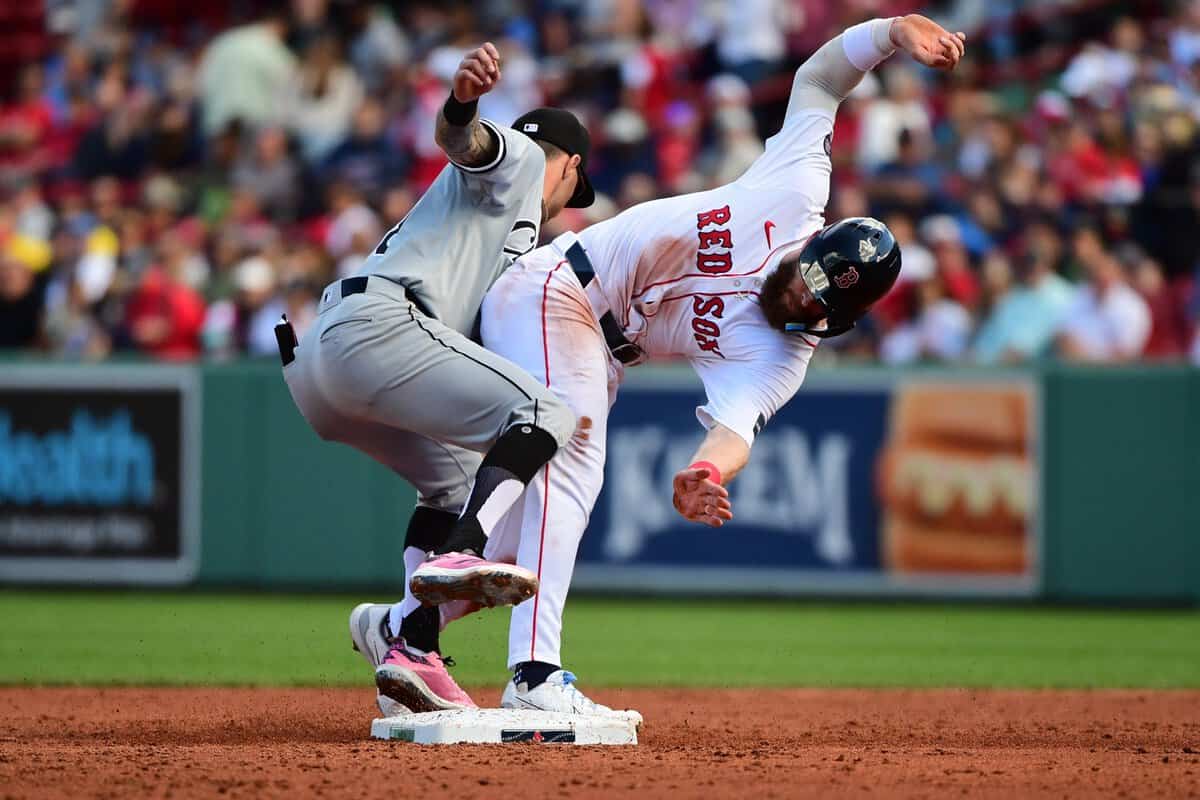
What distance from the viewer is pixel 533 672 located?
5230mm

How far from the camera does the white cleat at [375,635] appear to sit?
5.57m

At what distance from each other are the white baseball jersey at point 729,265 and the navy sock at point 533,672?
2.87 ft

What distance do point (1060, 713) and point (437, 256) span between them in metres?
3.00

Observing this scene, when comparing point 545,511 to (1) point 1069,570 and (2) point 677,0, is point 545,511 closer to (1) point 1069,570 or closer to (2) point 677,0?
(1) point 1069,570

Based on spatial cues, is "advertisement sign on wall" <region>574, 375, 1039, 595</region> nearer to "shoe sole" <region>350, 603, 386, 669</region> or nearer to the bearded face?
"shoe sole" <region>350, 603, 386, 669</region>

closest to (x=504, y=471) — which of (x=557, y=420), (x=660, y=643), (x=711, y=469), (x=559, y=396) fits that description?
(x=557, y=420)

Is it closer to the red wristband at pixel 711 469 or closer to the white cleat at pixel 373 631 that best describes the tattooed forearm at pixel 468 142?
the red wristband at pixel 711 469

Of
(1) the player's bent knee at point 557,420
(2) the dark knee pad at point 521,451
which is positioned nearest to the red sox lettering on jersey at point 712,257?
(1) the player's bent knee at point 557,420

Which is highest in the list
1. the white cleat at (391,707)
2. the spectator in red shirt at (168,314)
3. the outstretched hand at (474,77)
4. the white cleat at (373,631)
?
the spectator in red shirt at (168,314)

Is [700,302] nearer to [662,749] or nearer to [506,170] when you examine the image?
[506,170]

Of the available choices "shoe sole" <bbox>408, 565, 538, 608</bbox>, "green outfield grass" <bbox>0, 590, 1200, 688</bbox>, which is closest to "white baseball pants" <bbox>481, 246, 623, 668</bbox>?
"shoe sole" <bbox>408, 565, 538, 608</bbox>

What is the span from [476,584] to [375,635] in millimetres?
1086

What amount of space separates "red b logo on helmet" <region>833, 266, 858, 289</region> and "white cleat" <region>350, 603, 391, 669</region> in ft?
5.75

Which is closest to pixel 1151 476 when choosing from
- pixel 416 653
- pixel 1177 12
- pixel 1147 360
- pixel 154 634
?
pixel 1147 360
